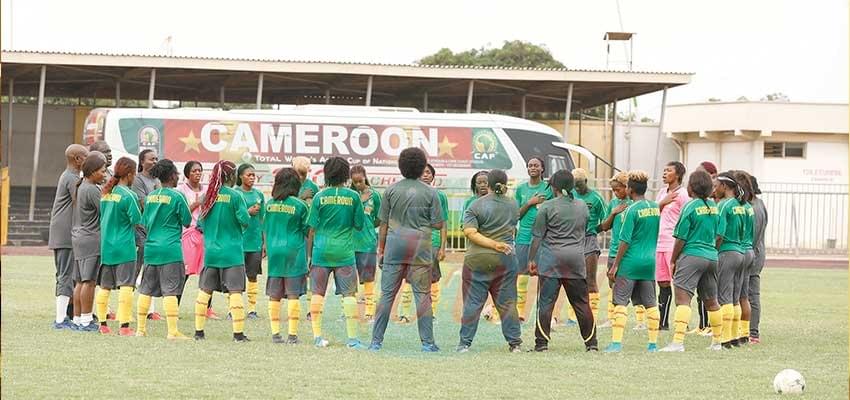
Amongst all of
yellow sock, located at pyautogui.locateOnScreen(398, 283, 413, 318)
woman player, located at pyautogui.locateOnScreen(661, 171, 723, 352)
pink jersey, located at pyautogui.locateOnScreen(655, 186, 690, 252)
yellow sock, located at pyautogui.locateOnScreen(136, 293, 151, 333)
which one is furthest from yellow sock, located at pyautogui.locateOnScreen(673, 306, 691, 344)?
yellow sock, located at pyautogui.locateOnScreen(136, 293, 151, 333)

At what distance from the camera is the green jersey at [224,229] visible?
38.5 ft

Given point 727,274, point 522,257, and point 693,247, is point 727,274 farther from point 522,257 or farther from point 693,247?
point 522,257

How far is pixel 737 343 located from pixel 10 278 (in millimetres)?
12351

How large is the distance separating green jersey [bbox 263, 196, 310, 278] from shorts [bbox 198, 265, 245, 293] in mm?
346

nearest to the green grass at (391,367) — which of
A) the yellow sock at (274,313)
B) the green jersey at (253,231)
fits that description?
the yellow sock at (274,313)

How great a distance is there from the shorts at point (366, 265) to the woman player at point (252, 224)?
3.68 feet

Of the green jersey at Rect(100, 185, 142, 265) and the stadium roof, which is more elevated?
the stadium roof

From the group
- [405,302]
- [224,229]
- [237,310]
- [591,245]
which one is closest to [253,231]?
[224,229]

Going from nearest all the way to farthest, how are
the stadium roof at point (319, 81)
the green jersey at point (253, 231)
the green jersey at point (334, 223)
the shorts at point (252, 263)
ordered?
the green jersey at point (334, 223) < the green jersey at point (253, 231) < the shorts at point (252, 263) < the stadium roof at point (319, 81)

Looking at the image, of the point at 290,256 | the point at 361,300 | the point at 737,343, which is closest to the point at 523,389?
the point at 290,256

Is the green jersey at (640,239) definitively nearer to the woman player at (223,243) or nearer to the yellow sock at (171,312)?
the woman player at (223,243)

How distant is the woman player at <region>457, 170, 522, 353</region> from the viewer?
448 inches

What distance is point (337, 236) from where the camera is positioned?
37.3 feet

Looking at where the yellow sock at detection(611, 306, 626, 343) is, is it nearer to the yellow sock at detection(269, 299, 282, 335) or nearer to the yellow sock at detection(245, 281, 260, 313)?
the yellow sock at detection(269, 299, 282, 335)
